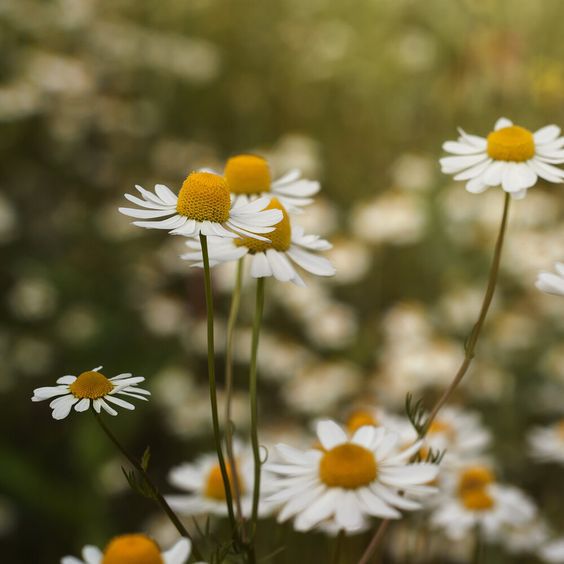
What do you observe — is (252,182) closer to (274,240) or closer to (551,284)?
(274,240)

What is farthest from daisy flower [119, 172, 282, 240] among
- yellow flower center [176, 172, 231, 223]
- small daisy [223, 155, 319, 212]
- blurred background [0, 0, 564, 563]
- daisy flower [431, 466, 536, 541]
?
blurred background [0, 0, 564, 563]

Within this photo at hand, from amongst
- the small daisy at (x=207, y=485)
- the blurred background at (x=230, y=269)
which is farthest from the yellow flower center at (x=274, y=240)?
the blurred background at (x=230, y=269)

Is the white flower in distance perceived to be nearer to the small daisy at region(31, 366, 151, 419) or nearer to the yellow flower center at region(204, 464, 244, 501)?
the small daisy at region(31, 366, 151, 419)

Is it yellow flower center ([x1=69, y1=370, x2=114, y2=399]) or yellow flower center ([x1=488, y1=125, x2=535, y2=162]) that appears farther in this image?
yellow flower center ([x1=488, y1=125, x2=535, y2=162])

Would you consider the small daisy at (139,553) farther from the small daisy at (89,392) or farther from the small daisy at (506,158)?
the small daisy at (506,158)

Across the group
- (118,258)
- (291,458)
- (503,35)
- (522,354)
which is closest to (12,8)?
(118,258)

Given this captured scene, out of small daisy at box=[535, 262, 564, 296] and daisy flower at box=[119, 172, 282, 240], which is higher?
daisy flower at box=[119, 172, 282, 240]
